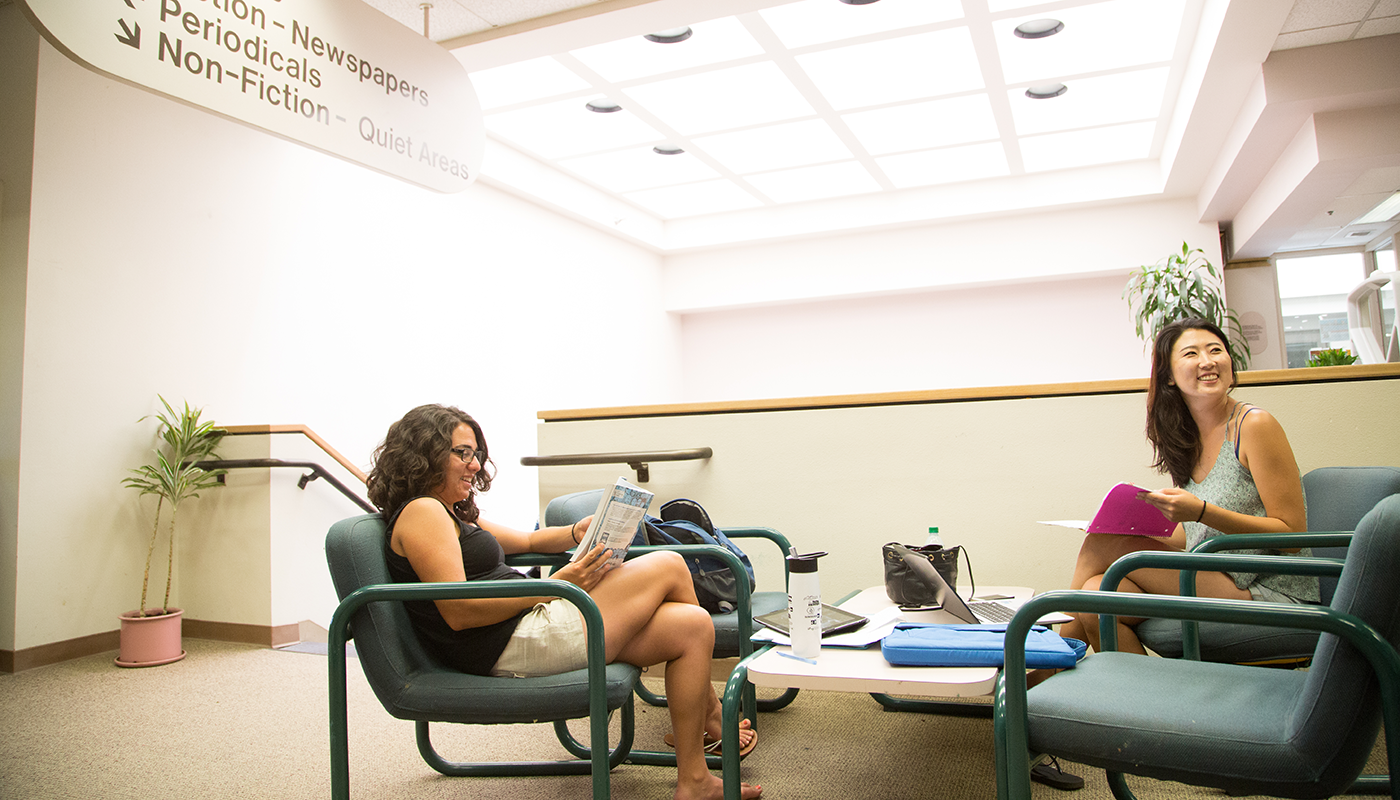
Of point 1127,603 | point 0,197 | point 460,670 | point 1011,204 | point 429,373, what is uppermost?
point 1011,204

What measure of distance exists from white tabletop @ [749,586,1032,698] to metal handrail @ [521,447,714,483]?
1.47m

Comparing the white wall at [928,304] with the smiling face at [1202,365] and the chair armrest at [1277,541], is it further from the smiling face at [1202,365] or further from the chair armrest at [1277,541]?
the chair armrest at [1277,541]

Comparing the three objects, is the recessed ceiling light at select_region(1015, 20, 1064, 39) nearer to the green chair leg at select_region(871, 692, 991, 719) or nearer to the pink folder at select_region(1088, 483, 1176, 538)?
the pink folder at select_region(1088, 483, 1176, 538)

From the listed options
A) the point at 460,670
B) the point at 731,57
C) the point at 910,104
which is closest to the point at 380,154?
the point at 460,670

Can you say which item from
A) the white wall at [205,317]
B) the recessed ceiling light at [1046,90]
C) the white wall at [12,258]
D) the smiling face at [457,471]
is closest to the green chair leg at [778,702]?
the smiling face at [457,471]

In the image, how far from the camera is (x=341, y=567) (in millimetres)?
1710

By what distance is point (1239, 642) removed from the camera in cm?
183

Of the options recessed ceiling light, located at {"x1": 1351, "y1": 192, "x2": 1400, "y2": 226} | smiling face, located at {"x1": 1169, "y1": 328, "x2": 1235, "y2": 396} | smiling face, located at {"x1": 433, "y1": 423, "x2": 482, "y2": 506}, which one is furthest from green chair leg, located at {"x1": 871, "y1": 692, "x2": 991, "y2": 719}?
recessed ceiling light, located at {"x1": 1351, "y1": 192, "x2": 1400, "y2": 226}

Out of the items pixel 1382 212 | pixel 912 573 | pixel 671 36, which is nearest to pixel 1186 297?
pixel 1382 212

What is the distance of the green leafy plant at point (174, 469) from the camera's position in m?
3.96

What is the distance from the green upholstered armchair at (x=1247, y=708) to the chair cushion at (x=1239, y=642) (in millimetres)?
500

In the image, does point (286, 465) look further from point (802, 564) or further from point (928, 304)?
point (928, 304)

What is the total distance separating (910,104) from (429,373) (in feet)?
13.0

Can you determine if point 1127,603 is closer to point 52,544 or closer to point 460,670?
point 460,670
